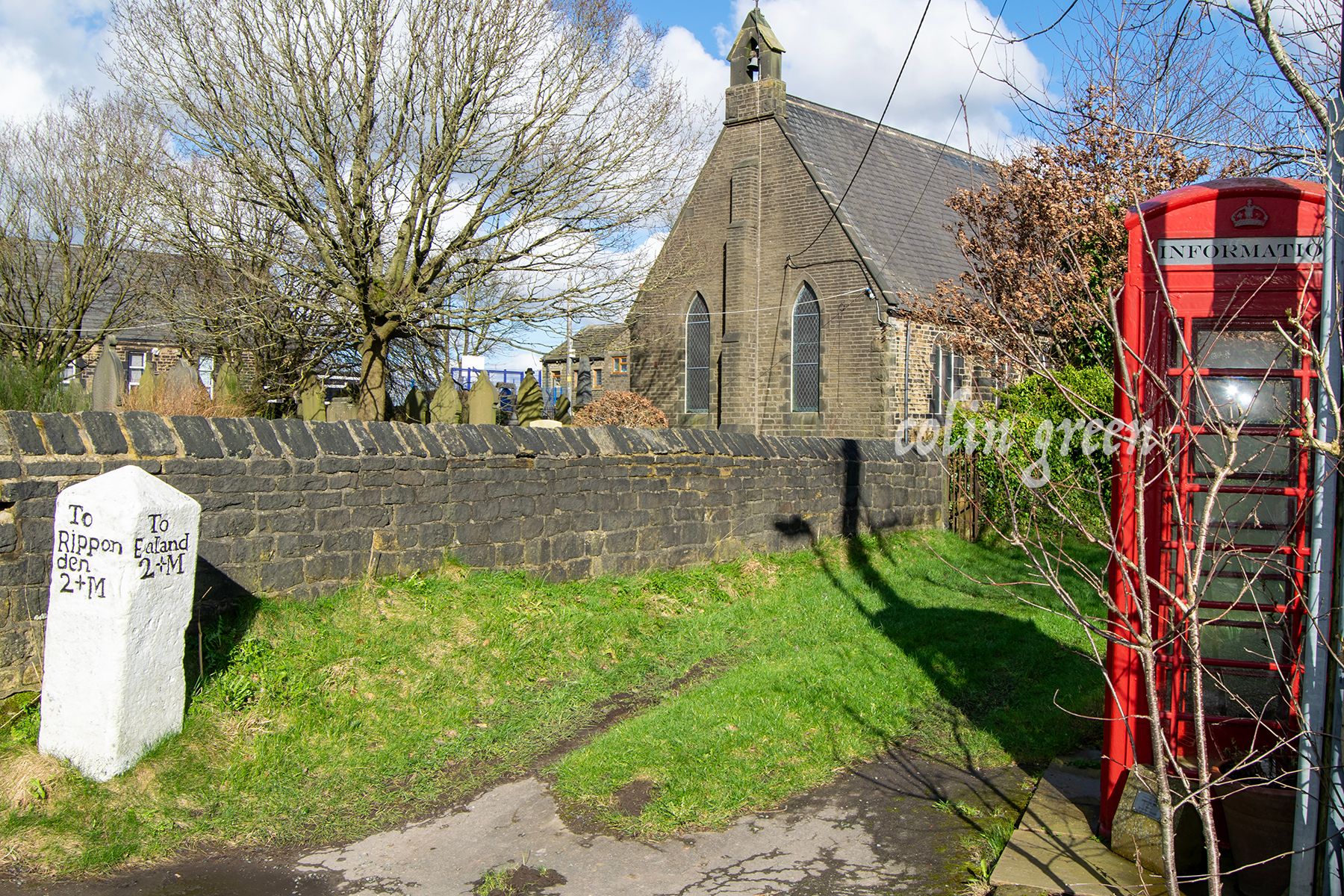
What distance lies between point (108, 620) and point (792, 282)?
22293 mm

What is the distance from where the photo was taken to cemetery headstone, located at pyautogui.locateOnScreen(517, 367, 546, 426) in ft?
60.2

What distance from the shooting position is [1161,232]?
4.91m

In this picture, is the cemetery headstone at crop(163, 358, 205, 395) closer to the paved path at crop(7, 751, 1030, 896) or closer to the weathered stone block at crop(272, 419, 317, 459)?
the weathered stone block at crop(272, 419, 317, 459)

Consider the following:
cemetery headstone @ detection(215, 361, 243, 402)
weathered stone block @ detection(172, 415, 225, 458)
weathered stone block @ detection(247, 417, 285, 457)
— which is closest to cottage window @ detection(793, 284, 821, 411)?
cemetery headstone @ detection(215, 361, 243, 402)

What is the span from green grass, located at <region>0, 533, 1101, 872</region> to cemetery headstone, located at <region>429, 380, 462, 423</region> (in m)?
5.71

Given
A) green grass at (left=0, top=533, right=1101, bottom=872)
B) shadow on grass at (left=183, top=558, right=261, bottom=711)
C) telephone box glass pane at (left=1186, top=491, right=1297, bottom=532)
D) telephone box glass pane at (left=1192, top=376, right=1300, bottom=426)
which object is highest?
telephone box glass pane at (left=1192, top=376, right=1300, bottom=426)

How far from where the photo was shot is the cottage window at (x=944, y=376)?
82.0 feet

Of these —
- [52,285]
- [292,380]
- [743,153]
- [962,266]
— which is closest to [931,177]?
[962,266]

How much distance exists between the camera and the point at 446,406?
15.0 m

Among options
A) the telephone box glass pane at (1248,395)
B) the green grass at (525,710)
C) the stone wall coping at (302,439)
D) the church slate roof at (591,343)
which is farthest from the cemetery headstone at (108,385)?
the church slate roof at (591,343)

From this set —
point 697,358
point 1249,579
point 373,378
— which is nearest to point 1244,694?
point 1249,579

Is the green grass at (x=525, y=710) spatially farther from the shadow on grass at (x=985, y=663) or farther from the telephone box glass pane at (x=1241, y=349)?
the telephone box glass pane at (x=1241, y=349)

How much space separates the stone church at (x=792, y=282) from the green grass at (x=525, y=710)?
15.1 m

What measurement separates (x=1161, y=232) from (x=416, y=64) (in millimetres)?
12627
